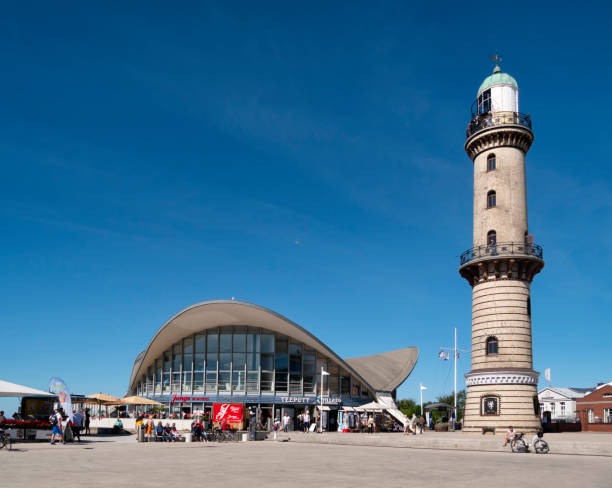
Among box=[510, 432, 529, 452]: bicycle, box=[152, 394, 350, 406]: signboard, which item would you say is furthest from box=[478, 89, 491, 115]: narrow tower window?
box=[152, 394, 350, 406]: signboard

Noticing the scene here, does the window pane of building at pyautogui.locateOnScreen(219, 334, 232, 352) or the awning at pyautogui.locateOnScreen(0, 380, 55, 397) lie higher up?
the window pane of building at pyautogui.locateOnScreen(219, 334, 232, 352)

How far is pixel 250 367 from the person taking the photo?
4900cm

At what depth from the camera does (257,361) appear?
48.9m

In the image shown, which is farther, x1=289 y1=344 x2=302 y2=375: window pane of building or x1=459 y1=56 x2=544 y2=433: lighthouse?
x1=289 y1=344 x2=302 y2=375: window pane of building

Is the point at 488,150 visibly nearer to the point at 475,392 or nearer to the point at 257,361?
the point at 475,392

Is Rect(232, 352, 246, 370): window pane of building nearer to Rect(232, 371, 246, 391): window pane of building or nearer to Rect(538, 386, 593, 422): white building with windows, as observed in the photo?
Rect(232, 371, 246, 391): window pane of building

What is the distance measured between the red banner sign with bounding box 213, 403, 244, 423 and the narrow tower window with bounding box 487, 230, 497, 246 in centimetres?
1769

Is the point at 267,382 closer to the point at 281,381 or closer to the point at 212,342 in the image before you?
the point at 281,381

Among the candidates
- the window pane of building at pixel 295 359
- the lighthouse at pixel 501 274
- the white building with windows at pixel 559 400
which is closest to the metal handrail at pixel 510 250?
the lighthouse at pixel 501 274

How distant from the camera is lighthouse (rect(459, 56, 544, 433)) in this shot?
3372 centimetres

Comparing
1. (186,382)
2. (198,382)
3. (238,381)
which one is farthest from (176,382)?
(238,381)

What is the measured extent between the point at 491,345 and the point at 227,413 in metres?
15.8

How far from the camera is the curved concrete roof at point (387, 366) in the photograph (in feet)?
182

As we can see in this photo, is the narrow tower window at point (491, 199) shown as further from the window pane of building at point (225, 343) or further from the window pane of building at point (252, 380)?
the window pane of building at point (225, 343)
